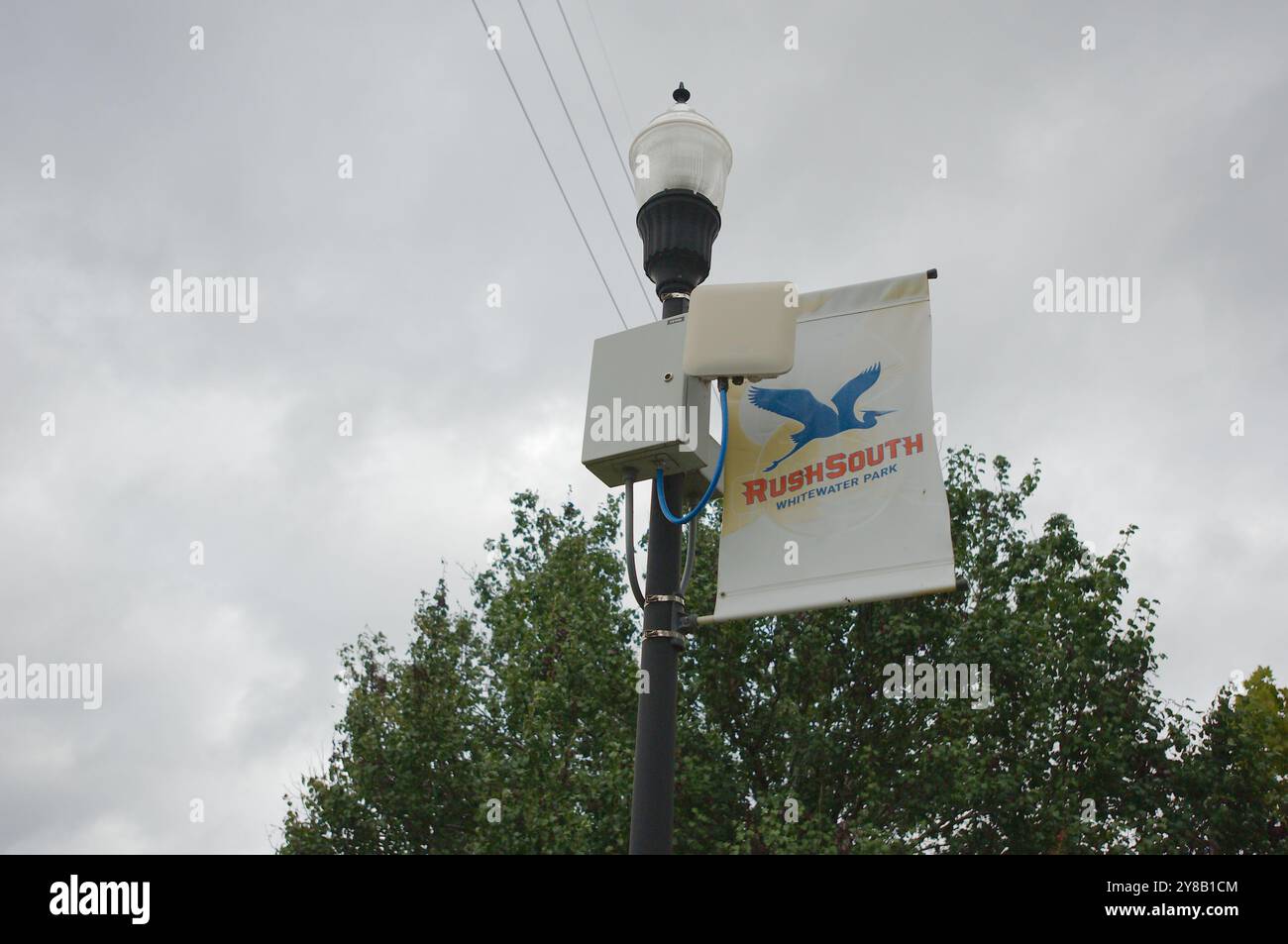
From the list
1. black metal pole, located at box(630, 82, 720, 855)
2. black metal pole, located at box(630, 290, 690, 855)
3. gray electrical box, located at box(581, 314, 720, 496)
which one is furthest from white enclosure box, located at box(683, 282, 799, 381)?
black metal pole, located at box(630, 290, 690, 855)

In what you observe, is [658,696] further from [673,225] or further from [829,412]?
[673,225]

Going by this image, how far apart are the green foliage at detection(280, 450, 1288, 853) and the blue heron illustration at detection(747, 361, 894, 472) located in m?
11.7

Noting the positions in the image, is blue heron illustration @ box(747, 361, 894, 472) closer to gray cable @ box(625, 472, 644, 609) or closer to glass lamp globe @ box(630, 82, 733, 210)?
gray cable @ box(625, 472, 644, 609)

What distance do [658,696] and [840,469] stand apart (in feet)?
4.10

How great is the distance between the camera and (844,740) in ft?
55.3

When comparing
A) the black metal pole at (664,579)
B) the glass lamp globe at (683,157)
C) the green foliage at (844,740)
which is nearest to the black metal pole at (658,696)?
the black metal pole at (664,579)

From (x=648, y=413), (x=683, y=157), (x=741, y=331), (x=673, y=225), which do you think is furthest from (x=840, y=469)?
(x=683, y=157)

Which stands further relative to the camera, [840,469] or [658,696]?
[840,469]

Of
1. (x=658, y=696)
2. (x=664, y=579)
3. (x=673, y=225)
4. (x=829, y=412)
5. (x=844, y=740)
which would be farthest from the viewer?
(x=844, y=740)

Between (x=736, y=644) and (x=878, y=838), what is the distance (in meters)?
3.97

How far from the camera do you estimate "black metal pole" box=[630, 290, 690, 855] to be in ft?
12.6

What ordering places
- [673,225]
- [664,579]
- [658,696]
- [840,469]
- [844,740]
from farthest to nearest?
[844,740], [673,225], [840,469], [664,579], [658,696]

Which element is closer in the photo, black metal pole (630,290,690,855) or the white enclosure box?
black metal pole (630,290,690,855)
